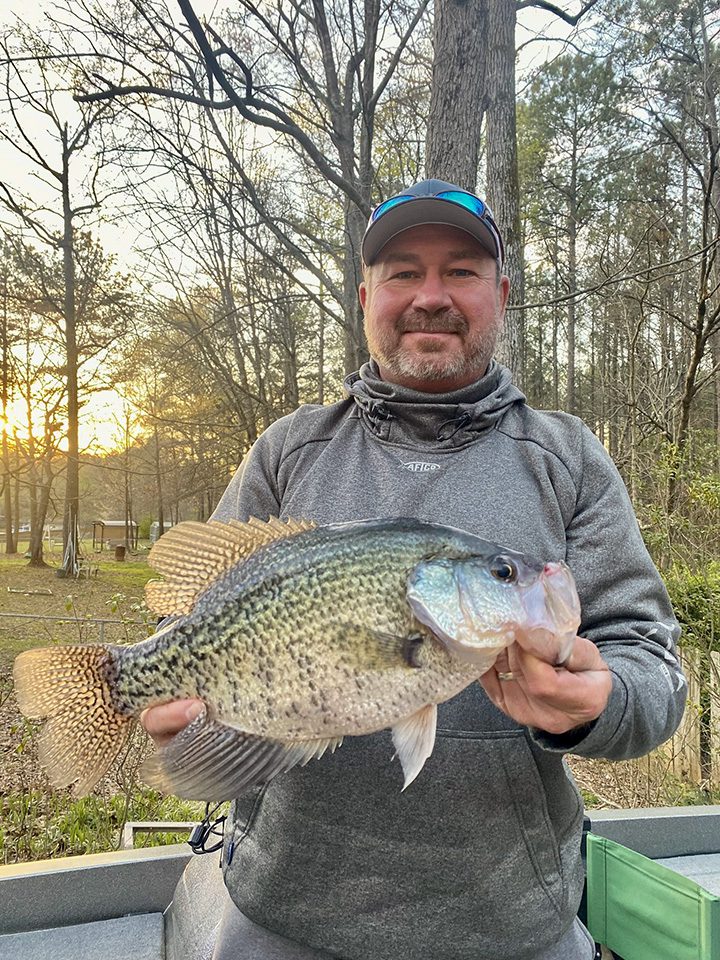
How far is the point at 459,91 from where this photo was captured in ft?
17.3

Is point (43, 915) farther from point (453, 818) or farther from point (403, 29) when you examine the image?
point (403, 29)

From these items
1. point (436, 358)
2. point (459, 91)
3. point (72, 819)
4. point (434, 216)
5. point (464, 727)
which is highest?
point (459, 91)

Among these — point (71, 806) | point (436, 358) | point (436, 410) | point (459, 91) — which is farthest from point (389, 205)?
point (71, 806)

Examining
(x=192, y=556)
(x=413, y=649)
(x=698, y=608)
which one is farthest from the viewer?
(x=698, y=608)

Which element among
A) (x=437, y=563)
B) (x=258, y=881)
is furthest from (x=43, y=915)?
(x=437, y=563)

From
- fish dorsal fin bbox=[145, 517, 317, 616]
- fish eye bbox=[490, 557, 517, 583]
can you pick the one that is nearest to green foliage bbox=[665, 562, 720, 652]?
fish eye bbox=[490, 557, 517, 583]

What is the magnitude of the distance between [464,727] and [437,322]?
49.4 inches

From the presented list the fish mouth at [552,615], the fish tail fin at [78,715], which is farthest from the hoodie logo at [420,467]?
the fish tail fin at [78,715]

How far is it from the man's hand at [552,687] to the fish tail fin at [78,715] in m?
0.92

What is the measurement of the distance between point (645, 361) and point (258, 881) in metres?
10.2

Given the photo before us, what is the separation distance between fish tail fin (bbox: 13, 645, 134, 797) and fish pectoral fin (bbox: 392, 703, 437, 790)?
0.69m

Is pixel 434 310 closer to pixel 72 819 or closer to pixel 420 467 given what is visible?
pixel 420 467

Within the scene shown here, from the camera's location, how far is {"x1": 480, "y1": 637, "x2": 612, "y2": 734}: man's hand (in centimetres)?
144

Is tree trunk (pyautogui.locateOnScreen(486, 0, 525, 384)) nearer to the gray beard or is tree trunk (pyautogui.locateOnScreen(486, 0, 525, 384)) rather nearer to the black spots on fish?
the gray beard
